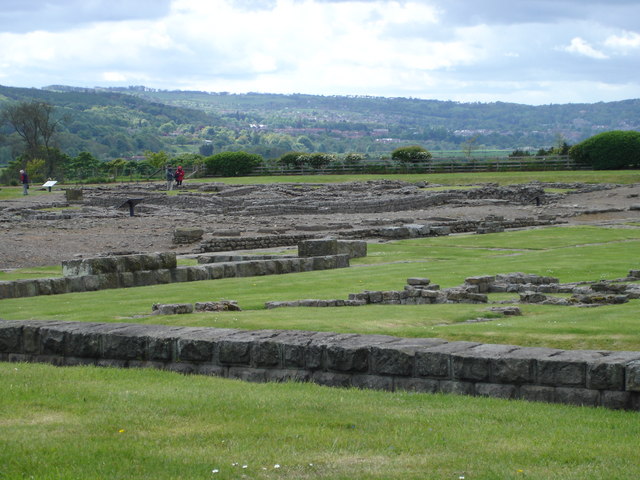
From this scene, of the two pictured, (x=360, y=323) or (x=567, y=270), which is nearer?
(x=360, y=323)

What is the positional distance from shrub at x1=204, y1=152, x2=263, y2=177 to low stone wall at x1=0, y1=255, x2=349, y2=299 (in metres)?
57.2

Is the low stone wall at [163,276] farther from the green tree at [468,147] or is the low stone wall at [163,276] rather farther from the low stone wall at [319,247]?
the green tree at [468,147]

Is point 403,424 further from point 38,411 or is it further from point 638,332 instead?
point 638,332

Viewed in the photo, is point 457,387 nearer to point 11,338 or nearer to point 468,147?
point 11,338

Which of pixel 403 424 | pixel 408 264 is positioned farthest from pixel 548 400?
pixel 408 264

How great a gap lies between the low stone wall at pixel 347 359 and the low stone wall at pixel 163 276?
7680mm

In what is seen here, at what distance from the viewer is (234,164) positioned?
3184 inches

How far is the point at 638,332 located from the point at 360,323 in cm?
335

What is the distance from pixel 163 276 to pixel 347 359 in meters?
12.8

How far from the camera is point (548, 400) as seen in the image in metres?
8.02

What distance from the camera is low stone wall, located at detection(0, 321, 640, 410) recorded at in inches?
311

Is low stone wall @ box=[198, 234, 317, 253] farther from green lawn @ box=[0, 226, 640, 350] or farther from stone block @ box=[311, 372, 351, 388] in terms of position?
stone block @ box=[311, 372, 351, 388]

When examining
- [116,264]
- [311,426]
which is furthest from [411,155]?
[311,426]

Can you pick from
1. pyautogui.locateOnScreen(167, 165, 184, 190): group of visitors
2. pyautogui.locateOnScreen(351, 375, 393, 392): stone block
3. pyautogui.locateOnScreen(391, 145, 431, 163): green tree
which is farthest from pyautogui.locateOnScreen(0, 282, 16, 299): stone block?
pyautogui.locateOnScreen(391, 145, 431, 163): green tree
